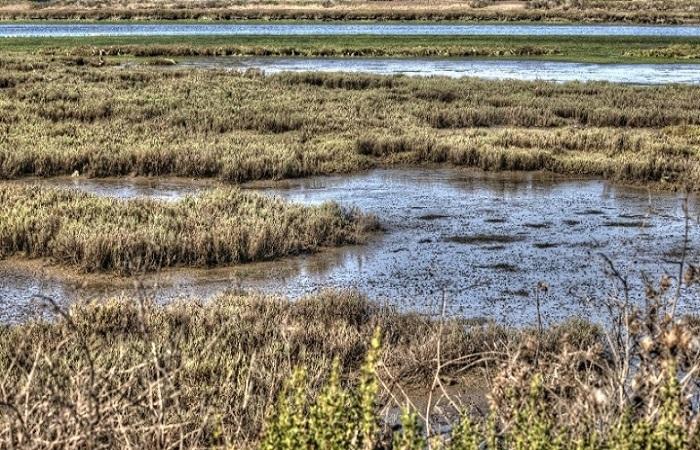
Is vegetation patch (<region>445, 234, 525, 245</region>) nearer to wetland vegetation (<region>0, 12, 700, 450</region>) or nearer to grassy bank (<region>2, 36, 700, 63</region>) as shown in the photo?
wetland vegetation (<region>0, 12, 700, 450</region>)

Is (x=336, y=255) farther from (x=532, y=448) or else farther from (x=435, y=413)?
(x=532, y=448)

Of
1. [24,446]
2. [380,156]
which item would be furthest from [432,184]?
[24,446]

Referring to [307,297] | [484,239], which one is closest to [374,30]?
[484,239]

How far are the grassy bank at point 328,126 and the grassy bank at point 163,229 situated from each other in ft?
12.1

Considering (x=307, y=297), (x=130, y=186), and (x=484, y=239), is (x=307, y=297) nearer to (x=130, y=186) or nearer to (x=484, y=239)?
(x=484, y=239)

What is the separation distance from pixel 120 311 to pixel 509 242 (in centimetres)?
611

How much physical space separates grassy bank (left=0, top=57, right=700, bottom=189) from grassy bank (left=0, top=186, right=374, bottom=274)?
12.1 ft

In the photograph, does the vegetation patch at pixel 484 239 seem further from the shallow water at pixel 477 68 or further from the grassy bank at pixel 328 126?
the shallow water at pixel 477 68

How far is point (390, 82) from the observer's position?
A: 107 ft

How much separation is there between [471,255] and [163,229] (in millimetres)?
4098

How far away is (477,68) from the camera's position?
4456 cm

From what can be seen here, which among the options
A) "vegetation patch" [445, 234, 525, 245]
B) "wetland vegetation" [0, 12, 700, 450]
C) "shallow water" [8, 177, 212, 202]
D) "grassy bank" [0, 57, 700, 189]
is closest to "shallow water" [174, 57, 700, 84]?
"wetland vegetation" [0, 12, 700, 450]

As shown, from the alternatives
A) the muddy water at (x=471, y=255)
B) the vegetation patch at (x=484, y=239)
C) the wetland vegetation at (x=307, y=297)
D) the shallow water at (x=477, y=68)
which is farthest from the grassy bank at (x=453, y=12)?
the vegetation patch at (x=484, y=239)

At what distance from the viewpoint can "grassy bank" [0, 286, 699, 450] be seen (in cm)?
386
